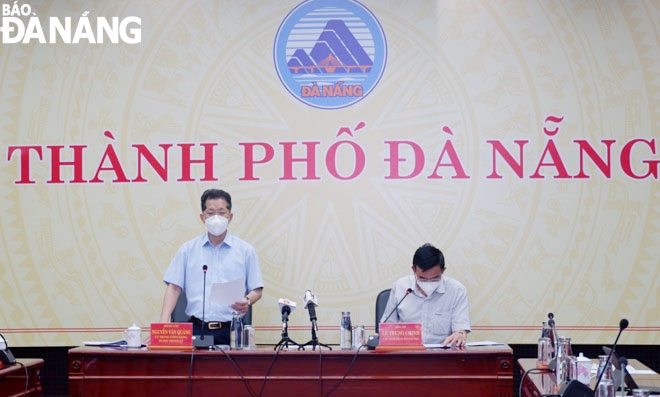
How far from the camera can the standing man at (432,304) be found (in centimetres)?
482

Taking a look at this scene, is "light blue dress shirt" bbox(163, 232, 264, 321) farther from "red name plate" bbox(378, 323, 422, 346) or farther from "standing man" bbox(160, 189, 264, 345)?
"red name plate" bbox(378, 323, 422, 346)

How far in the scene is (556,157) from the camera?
5562 millimetres

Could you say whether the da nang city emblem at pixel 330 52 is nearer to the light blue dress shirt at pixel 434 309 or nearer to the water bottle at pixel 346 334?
the light blue dress shirt at pixel 434 309

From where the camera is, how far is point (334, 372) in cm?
421

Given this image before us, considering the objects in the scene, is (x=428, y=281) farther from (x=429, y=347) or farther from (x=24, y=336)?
(x=24, y=336)

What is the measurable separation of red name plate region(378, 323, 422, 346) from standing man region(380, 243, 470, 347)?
0.57m

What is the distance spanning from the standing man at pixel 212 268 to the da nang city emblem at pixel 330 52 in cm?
105

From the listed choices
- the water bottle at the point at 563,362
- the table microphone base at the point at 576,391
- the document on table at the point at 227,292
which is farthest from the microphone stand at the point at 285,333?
the table microphone base at the point at 576,391

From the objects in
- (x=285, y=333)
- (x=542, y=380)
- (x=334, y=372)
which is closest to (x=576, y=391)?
(x=542, y=380)

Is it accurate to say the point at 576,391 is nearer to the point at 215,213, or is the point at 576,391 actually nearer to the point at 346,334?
the point at 346,334

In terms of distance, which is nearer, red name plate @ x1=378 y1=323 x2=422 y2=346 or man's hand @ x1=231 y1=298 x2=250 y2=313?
red name plate @ x1=378 y1=323 x2=422 y2=346

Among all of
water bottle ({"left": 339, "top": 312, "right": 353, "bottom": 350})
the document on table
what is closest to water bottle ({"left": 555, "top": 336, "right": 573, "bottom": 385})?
water bottle ({"left": 339, "top": 312, "right": 353, "bottom": 350})

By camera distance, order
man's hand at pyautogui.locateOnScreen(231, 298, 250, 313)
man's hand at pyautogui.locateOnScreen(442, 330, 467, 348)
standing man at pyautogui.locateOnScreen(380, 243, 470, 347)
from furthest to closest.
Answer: standing man at pyautogui.locateOnScreen(380, 243, 470, 347), man's hand at pyautogui.locateOnScreen(231, 298, 250, 313), man's hand at pyautogui.locateOnScreen(442, 330, 467, 348)

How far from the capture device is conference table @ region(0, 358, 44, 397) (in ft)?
13.2
